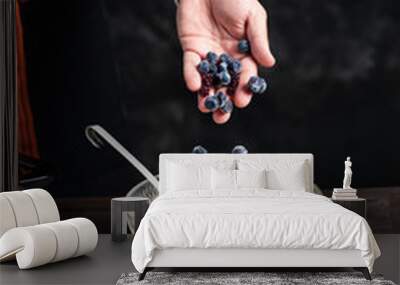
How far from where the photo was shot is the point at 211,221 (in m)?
4.52

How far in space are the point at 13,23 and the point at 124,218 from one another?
2.20m

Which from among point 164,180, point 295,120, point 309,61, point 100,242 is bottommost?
point 100,242

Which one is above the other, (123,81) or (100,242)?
(123,81)

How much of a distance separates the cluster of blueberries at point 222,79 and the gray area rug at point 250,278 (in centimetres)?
247

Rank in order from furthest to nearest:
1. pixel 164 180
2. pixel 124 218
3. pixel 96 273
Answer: pixel 164 180 → pixel 124 218 → pixel 96 273

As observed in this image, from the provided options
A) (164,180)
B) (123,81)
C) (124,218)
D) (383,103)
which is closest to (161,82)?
(123,81)

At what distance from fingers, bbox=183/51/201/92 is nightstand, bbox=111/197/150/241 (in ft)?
4.39

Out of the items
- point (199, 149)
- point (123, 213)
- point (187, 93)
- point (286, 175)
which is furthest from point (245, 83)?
point (123, 213)

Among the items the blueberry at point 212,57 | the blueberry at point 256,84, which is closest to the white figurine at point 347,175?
the blueberry at point 256,84

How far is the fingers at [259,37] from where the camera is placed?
22.4 feet

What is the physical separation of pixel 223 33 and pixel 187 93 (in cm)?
70

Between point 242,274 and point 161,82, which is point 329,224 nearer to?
point 242,274

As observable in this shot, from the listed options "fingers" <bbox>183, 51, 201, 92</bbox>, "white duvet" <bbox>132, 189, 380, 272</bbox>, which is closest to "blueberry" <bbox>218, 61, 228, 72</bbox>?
"fingers" <bbox>183, 51, 201, 92</bbox>

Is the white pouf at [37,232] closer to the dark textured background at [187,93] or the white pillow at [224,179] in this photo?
the white pillow at [224,179]
